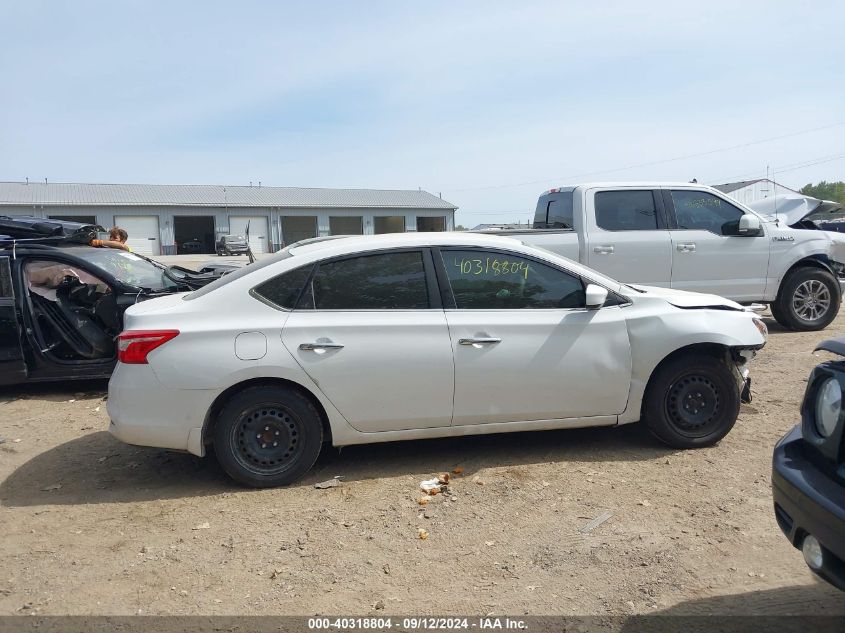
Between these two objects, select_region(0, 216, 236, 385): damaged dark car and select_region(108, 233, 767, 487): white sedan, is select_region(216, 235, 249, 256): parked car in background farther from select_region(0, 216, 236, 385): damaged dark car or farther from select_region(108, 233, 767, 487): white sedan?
select_region(108, 233, 767, 487): white sedan

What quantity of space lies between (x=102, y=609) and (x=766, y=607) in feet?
9.71

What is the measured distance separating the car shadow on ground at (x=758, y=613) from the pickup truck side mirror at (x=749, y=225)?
20.5 ft

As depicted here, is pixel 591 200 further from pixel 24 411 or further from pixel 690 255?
pixel 24 411

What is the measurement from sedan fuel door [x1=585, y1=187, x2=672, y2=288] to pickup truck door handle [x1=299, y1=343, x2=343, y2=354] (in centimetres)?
471

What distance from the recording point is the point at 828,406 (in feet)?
8.03

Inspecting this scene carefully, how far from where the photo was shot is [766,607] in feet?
9.64

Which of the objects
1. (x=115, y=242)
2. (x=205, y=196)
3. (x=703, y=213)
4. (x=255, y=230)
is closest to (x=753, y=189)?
(x=255, y=230)

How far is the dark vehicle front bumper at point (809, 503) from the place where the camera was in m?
2.17

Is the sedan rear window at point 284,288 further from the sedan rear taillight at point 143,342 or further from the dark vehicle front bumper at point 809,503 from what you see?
the dark vehicle front bumper at point 809,503

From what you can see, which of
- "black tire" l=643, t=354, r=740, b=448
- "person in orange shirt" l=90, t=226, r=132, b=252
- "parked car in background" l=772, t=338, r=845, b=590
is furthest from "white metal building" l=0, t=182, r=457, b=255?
"parked car in background" l=772, t=338, r=845, b=590

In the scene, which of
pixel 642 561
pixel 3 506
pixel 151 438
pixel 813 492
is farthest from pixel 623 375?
pixel 3 506

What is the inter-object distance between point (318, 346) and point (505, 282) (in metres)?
1.35

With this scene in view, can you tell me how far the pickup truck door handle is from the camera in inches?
167

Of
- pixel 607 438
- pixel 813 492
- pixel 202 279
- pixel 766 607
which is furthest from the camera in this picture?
pixel 202 279
